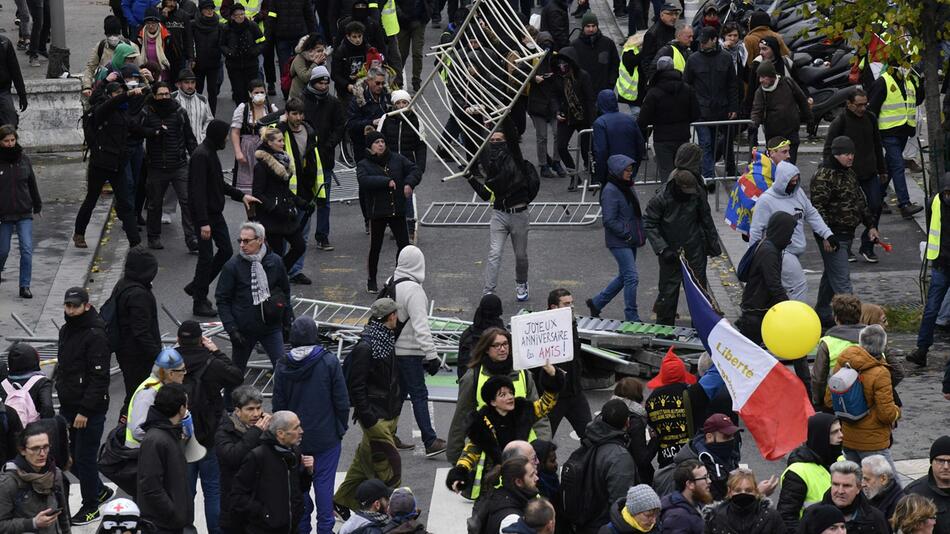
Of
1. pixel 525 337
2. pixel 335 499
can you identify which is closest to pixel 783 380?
pixel 525 337

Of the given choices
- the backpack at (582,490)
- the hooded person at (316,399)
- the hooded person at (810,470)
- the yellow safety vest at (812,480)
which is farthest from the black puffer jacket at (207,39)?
the yellow safety vest at (812,480)

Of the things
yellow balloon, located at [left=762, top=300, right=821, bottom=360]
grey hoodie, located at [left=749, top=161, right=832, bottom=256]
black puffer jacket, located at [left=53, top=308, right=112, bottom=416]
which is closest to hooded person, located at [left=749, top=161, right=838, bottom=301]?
grey hoodie, located at [left=749, top=161, right=832, bottom=256]

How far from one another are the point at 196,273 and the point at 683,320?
4.54m

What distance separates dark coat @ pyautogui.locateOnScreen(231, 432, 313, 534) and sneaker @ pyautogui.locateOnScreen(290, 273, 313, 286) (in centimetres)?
659

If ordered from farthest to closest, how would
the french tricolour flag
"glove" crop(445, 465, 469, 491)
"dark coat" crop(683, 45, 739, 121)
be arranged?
"dark coat" crop(683, 45, 739, 121) < the french tricolour flag < "glove" crop(445, 465, 469, 491)

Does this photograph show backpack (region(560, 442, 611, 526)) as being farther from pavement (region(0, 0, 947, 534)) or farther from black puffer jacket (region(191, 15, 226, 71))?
black puffer jacket (region(191, 15, 226, 71))

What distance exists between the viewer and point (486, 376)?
1159cm

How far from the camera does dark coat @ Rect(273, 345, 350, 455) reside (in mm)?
11477

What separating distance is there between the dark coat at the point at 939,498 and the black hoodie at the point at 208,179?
7.84 meters

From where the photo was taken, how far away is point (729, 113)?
19.9 metres

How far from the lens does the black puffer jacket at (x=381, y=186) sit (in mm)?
16531

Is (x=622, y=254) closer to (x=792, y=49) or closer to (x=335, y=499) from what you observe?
(x=335, y=499)

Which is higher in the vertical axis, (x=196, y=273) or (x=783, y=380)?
(x=783, y=380)

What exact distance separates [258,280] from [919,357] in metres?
5.56
